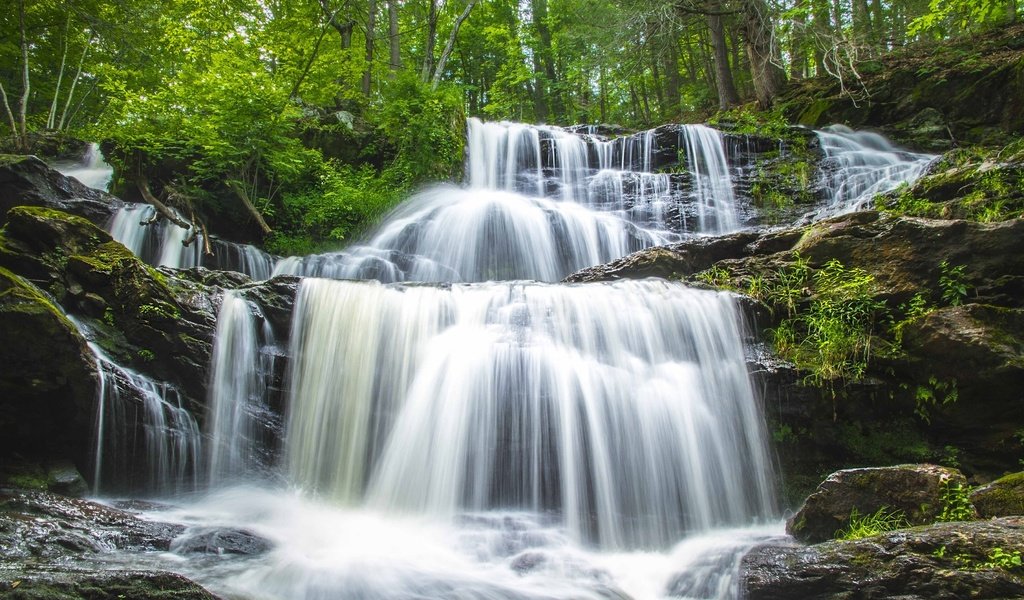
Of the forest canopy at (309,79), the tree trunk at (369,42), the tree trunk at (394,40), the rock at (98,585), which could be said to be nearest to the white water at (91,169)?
the forest canopy at (309,79)

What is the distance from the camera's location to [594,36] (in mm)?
17938

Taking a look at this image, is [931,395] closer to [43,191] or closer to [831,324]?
[831,324]

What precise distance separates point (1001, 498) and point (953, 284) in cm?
284

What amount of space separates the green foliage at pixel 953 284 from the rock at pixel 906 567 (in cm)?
332

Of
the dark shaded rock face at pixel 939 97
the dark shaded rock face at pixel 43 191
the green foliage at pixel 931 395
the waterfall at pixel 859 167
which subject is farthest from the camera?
the dark shaded rock face at pixel 939 97

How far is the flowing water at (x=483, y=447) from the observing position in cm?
459

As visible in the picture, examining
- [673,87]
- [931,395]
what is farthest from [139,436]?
[673,87]

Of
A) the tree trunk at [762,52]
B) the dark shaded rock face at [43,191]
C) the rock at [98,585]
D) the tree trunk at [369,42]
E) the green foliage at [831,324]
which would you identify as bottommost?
the rock at [98,585]

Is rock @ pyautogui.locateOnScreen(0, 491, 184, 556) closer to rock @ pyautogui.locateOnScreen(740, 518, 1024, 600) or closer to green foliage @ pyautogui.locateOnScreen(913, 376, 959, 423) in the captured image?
rock @ pyautogui.locateOnScreen(740, 518, 1024, 600)

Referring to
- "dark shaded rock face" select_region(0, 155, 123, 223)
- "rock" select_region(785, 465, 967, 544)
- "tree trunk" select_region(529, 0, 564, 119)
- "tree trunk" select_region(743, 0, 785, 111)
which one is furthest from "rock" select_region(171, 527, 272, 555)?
"tree trunk" select_region(529, 0, 564, 119)

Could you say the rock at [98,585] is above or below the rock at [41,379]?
below

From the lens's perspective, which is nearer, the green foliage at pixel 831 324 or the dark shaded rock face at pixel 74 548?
the dark shaded rock face at pixel 74 548

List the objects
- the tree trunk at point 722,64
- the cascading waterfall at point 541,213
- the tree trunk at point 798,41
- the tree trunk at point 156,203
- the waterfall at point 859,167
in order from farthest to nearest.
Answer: the tree trunk at point 722,64, the tree trunk at point 798,41, the waterfall at point 859,167, the cascading waterfall at point 541,213, the tree trunk at point 156,203

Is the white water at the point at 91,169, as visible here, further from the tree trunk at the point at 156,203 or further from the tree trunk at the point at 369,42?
the tree trunk at the point at 369,42
